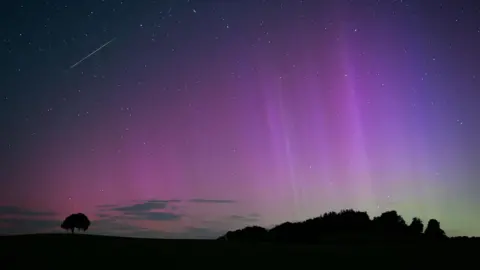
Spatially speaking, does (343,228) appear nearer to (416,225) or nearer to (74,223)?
(416,225)

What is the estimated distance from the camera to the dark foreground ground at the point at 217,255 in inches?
Result: 856

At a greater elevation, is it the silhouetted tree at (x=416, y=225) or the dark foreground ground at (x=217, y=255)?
the silhouetted tree at (x=416, y=225)

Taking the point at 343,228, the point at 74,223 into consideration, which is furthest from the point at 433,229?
the point at 74,223

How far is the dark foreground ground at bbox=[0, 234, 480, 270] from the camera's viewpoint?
21.7m

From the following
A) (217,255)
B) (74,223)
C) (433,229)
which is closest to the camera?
(217,255)

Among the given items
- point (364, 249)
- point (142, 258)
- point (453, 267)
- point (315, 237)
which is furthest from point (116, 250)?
point (315, 237)

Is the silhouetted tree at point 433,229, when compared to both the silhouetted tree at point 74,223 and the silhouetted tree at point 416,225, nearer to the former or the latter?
the silhouetted tree at point 416,225

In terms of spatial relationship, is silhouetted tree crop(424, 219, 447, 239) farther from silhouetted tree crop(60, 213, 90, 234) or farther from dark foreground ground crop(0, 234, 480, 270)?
silhouetted tree crop(60, 213, 90, 234)

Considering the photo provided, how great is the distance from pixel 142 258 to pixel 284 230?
35.2 metres

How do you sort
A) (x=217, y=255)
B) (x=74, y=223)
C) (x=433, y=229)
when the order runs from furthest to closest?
1. (x=74, y=223)
2. (x=433, y=229)
3. (x=217, y=255)

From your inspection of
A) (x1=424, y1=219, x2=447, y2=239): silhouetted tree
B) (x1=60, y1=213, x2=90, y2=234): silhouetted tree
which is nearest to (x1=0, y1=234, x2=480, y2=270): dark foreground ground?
(x1=424, y1=219, x2=447, y2=239): silhouetted tree

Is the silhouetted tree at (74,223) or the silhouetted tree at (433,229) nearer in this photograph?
the silhouetted tree at (433,229)

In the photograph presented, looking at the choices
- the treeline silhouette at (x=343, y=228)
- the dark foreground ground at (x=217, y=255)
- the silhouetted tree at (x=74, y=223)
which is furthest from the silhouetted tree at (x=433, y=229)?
the silhouetted tree at (x=74, y=223)

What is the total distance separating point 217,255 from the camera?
24969 mm
